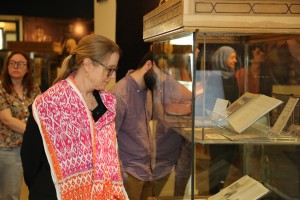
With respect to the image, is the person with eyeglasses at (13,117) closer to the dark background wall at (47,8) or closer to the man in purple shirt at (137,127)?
the man in purple shirt at (137,127)

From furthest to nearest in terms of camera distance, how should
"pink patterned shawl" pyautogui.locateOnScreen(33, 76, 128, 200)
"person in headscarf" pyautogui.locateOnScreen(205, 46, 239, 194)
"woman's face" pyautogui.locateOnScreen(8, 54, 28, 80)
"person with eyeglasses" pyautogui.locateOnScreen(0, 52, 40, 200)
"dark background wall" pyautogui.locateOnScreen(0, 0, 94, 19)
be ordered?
"dark background wall" pyautogui.locateOnScreen(0, 0, 94, 19) < "woman's face" pyautogui.locateOnScreen(8, 54, 28, 80) < "person with eyeglasses" pyautogui.locateOnScreen(0, 52, 40, 200) < "person in headscarf" pyautogui.locateOnScreen(205, 46, 239, 194) < "pink patterned shawl" pyautogui.locateOnScreen(33, 76, 128, 200)

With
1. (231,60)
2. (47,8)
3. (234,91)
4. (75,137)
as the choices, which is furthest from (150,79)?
(47,8)

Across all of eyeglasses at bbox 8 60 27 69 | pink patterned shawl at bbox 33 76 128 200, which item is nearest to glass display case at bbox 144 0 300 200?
pink patterned shawl at bbox 33 76 128 200

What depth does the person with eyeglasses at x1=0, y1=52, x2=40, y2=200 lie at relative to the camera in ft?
13.3

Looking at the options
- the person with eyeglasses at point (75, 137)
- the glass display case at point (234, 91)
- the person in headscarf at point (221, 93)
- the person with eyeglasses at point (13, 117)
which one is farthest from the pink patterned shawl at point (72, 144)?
Result: the person with eyeglasses at point (13, 117)

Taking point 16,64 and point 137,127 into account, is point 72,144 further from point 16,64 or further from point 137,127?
point 16,64

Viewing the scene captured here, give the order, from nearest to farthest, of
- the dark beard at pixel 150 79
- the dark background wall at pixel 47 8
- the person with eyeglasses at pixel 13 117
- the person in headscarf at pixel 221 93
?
the person in headscarf at pixel 221 93 < the dark beard at pixel 150 79 < the person with eyeglasses at pixel 13 117 < the dark background wall at pixel 47 8

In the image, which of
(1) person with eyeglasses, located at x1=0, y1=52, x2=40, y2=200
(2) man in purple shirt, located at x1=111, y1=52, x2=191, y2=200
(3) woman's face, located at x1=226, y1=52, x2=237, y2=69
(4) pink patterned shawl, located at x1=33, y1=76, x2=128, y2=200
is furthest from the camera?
(1) person with eyeglasses, located at x1=0, y1=52, x2=40, y2=200

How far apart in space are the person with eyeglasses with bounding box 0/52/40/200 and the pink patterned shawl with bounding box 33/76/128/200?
2.09 meters

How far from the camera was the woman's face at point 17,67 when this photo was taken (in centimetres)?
422

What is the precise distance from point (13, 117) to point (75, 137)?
220 centimetres

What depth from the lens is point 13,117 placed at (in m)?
4.04

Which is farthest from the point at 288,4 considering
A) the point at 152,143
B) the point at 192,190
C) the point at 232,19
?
the point at 152,143

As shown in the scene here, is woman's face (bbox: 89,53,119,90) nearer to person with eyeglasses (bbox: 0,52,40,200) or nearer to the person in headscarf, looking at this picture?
the person in headscarf
